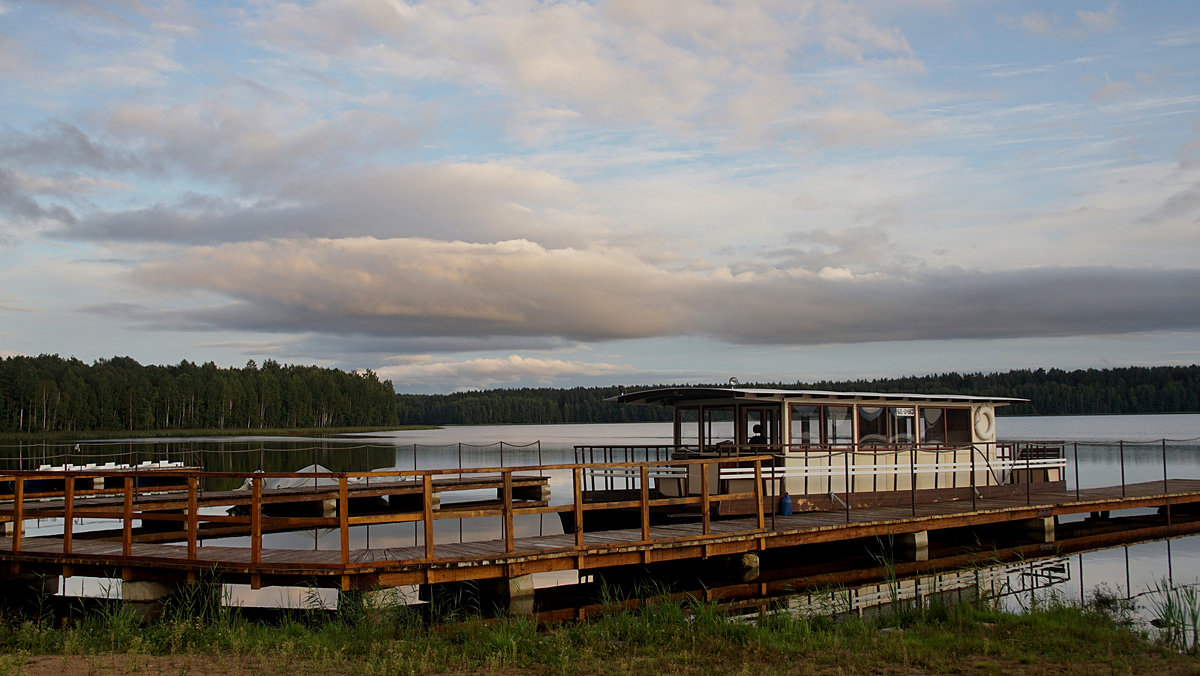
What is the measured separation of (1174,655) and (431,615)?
8.15 m

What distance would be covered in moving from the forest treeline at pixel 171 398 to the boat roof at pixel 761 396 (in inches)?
3741

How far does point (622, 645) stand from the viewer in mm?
9328

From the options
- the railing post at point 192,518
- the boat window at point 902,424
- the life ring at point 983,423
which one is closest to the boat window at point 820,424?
the boat window at point 902,424

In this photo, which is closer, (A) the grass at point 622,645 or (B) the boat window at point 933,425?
(A) the grass at point 622,645

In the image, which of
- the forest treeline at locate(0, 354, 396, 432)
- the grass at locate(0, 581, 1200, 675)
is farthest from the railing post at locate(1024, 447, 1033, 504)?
the forest treeline at locate(0, 354, 396, 432)

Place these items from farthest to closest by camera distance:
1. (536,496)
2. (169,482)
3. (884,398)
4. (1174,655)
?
(536,496) < (169,482) < (884,398) < (1174,655)

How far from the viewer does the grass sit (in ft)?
27.3

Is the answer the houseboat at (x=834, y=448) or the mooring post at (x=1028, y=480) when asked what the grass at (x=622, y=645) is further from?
the mooring post at (x=1028, y=480)

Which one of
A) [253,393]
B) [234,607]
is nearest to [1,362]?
[253,393]

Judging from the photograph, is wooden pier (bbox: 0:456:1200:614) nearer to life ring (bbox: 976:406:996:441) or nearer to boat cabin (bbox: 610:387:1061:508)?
boat cabin (bbox: 610:387:1061:508)

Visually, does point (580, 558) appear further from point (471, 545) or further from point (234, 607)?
point (234, 607)

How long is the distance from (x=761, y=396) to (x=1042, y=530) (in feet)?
24.3

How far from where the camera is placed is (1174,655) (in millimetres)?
8812

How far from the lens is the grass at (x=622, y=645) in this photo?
8.34 meters
